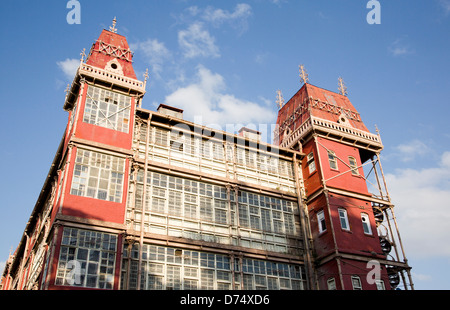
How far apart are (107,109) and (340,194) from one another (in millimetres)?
17519

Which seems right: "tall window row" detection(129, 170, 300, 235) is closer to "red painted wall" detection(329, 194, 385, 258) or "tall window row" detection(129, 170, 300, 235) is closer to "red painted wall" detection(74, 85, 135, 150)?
"red painted wall" detection(74, 85, 135, 150)

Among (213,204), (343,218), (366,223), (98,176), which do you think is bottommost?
(366,223)

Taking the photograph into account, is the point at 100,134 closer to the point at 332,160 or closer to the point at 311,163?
the point at 311,163

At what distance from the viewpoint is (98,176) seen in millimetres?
26594

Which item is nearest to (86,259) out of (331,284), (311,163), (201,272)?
(201,272)

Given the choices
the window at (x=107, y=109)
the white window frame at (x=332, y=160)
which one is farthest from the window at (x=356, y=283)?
the window at (x=107, y=109)

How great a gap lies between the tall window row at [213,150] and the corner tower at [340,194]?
8.34ft

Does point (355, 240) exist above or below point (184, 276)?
above

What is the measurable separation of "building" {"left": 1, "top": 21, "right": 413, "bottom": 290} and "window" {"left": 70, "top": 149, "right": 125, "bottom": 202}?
6 centimetres

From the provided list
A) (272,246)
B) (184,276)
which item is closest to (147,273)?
(184,276)

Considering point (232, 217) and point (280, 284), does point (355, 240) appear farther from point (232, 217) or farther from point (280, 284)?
point (232, 217)

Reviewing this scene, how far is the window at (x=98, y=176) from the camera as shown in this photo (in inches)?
1017

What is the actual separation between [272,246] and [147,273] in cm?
925
